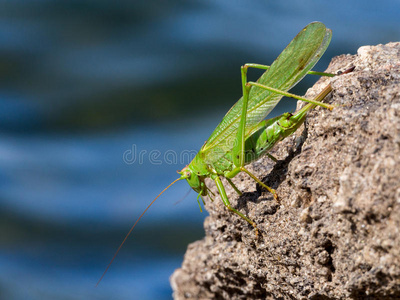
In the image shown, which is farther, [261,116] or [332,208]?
[261,116]

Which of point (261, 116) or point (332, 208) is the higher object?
point (261, 116)

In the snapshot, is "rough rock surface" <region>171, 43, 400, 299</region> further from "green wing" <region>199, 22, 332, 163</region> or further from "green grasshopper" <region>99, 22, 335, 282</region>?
"green wing" <region>199, 22, 332, 163</region>

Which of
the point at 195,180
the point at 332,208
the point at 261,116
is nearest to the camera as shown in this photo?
the point at 332,208

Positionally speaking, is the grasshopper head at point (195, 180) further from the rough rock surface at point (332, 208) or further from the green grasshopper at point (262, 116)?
the rough rock surface at point (332, 208)

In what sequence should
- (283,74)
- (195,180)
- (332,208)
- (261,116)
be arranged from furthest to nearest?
1. (195,180)
2. (261,116)
3. (283,74)
4. (332,208)

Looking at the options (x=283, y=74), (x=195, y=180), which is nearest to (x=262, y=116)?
(x=283, y=74)

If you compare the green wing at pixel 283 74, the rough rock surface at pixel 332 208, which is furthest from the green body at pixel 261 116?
the rough rock surface at pixel 332 208

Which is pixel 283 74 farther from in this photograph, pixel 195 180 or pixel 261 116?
pixel 195 180
